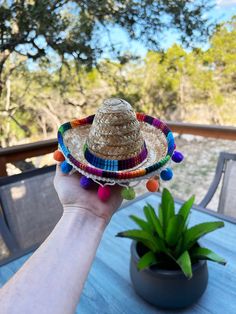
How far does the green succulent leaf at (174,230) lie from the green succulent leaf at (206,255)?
0.21 feet

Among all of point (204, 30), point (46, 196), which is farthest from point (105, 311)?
point (204, 30)

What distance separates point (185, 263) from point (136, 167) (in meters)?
0.28

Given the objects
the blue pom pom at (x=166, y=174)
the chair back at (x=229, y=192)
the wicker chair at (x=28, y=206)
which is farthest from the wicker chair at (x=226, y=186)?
the blue pom pom at (x=166, y=174)

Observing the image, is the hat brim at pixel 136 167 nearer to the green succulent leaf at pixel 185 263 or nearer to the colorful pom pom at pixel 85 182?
the colorful pom pom at pixel 85 182

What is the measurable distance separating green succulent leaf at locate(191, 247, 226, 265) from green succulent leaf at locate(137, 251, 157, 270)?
116mm

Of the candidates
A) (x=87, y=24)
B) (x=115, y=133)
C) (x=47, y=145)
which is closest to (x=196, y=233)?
(x=115, y=133)

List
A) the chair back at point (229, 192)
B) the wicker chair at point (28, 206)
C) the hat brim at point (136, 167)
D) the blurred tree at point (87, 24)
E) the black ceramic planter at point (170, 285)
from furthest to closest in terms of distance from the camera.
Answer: the blurred tree at point (87, 24) → the chair back at point (229, 192) → the wicker chair at point (28, 206) → the black ceramic planter at point (170, 285) → the hat brim at point (136, 167)

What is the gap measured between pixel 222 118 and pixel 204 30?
2.61 meters

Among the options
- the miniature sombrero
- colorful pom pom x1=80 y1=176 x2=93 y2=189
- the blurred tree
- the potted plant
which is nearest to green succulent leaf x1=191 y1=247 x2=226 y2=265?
the potted plant

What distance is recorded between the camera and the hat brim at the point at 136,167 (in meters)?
0.68

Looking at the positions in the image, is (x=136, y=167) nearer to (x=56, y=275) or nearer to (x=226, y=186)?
(x=56, y=275)

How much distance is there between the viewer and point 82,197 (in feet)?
2.47

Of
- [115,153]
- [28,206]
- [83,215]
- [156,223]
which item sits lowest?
[28,206]

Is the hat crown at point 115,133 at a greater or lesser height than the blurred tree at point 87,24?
lesser
